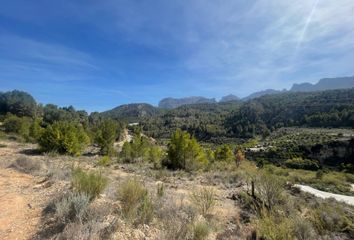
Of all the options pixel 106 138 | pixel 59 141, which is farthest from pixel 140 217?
pixel 106 138

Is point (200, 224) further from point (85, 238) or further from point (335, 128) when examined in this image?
point (335, 128)

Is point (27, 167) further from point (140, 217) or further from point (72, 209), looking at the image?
point (140, 217)

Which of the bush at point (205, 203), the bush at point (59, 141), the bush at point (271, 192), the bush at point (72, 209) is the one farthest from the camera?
the bush at point (59, 141)

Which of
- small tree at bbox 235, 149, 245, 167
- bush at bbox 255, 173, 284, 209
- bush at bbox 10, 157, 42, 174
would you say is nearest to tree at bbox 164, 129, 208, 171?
small tree at bbox 235, 149, 245, 167

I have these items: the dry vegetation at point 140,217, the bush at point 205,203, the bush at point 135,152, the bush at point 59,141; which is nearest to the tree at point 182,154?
the bush at point 135,152

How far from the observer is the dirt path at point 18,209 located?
461 centimetres

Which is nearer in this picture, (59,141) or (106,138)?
(59,141)

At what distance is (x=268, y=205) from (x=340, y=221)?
74.0 inches

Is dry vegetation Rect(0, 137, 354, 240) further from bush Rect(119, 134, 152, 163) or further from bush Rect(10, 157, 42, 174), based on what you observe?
bush Rect(119, 134, 152, 163)

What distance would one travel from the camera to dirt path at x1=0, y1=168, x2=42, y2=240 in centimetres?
461

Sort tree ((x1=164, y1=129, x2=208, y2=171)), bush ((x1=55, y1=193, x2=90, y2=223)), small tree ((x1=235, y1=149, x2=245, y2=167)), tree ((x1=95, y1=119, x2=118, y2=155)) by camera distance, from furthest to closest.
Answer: tree ((x1=95, y1=119, x2=118, y2=155)), small tree ((x1=235, y1=149, x2=245, y2=167)), tree ((x1=164, y1=129, x2=208, y2=171)), bush ((x1=55, y1=193, x2=90, y2=223))

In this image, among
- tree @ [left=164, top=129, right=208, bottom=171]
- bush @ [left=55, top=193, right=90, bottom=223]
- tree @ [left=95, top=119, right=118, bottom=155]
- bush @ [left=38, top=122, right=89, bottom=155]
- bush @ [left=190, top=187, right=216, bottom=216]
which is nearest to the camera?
bush @ [left=55, top=193, right=90, bottom=223]

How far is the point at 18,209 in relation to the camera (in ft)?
18.8

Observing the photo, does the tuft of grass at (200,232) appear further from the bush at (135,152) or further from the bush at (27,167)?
the bush at (135,152)
